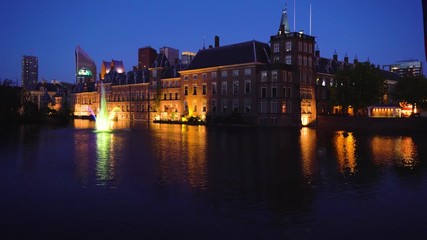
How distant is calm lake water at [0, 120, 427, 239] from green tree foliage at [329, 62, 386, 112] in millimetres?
55777

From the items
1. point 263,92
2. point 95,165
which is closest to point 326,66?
point 263,92

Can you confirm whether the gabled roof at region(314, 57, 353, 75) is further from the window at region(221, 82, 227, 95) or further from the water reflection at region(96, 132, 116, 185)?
the water reflection at region(96, 132, 116, 185)

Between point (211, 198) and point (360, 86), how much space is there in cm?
7289

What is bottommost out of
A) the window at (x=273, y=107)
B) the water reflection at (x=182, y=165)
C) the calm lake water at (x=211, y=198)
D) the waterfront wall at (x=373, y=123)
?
the calm lake water at (x=211, y=198)

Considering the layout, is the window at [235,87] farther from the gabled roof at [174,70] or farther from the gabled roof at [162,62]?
the gabled roof at [162,62]

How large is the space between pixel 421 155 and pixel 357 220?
75.0 feet

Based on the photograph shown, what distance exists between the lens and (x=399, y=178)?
21.5 metres

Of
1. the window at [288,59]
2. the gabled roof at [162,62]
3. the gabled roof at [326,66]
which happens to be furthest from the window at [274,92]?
the gabled roof at [162,62]

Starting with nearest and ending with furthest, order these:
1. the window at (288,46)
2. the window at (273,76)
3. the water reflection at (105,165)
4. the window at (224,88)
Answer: the water reflection at (105,165) < the window at (273,76) < the window at (288,46) < the window at (224,88)

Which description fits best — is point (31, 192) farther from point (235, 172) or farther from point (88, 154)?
point (88, 154)

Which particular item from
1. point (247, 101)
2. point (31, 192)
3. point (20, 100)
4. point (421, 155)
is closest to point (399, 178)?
point (421, 155)

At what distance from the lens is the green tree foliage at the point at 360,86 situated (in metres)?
81.0

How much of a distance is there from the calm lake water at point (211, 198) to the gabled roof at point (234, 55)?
198 feet

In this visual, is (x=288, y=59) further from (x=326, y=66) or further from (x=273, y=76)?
(x=326, y=66)
